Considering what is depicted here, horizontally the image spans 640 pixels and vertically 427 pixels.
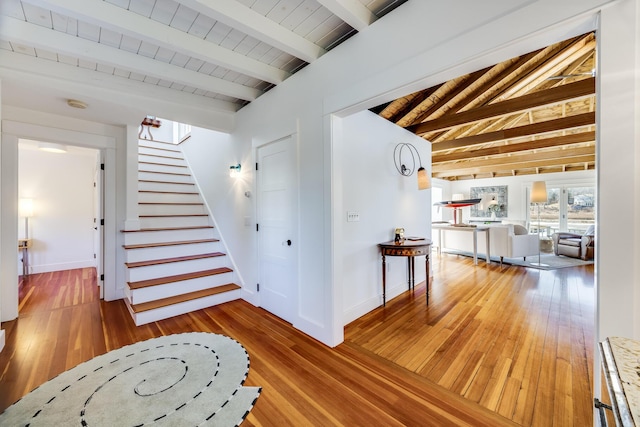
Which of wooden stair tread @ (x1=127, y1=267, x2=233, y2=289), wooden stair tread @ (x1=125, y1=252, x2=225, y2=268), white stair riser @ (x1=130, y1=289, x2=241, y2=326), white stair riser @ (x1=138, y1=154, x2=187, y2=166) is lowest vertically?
white stair riser @ (x1=130, y1=289, x2=241, y2=326)

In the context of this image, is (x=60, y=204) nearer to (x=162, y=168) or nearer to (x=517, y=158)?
(x=162, y=168)

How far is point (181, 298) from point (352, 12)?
357 centimetres

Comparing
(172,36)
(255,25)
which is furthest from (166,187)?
(255,25)

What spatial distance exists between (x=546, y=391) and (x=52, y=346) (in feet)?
13.8

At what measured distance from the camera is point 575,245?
605 centimetres

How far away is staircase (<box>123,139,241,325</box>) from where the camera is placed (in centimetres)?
312

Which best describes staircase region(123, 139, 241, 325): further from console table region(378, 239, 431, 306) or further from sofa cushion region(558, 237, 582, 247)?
sofa cushion region(558, 237, 582, 247)

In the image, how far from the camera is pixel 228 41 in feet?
7.78

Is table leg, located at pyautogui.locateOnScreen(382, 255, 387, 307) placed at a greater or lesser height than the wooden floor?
greater

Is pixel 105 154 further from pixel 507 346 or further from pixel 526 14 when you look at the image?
pixel 507 346

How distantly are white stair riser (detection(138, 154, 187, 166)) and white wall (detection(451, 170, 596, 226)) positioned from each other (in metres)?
10.1

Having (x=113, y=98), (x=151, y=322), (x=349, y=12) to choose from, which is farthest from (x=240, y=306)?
(x=349, y=12)

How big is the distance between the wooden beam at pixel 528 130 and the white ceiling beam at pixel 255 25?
378 cm

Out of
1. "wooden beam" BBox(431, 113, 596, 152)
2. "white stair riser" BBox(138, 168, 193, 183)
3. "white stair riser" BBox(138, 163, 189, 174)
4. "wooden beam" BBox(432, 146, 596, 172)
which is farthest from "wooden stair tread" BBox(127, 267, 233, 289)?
"wooden beam" BBox(432, 146, 596, 172)
